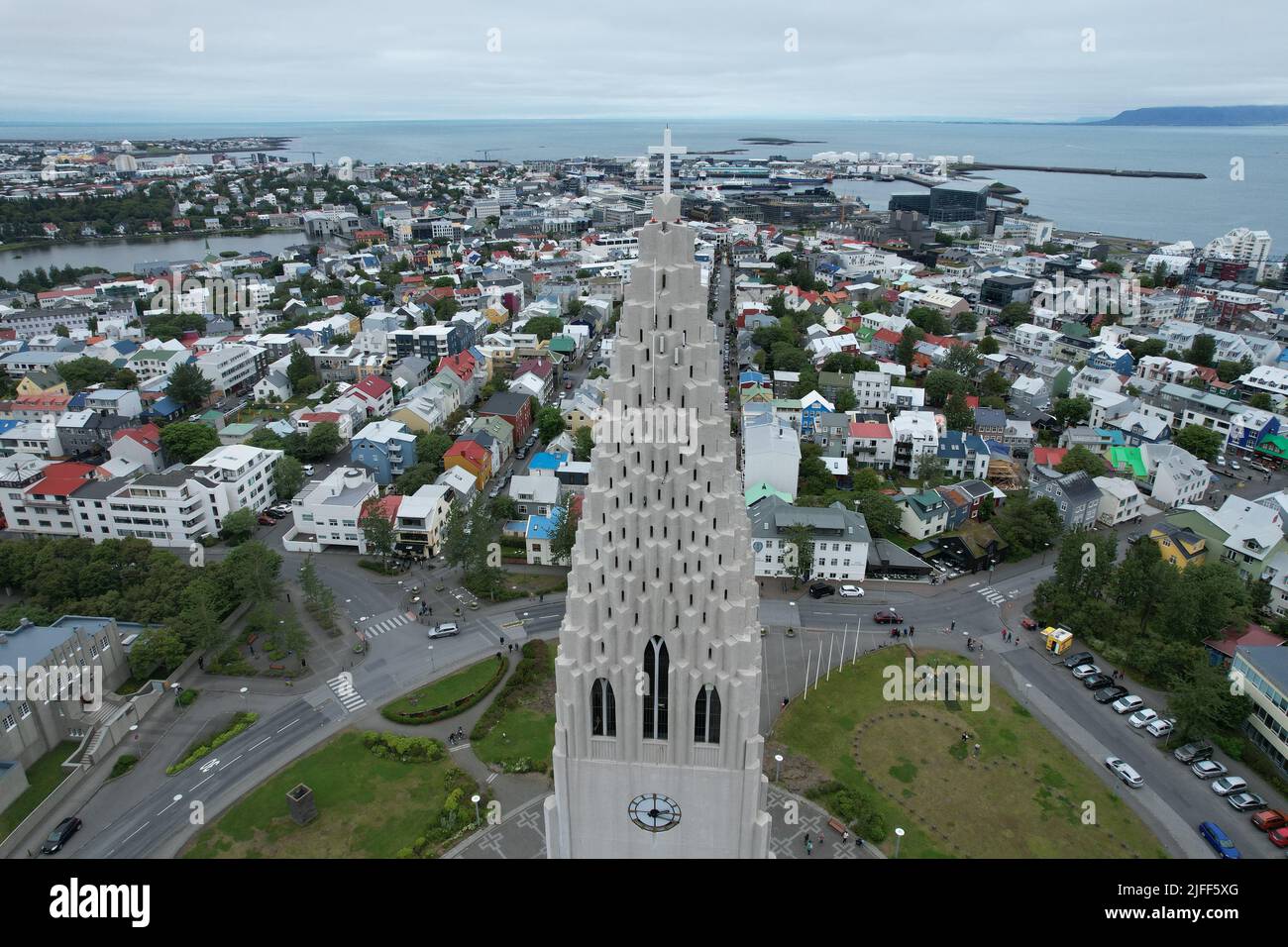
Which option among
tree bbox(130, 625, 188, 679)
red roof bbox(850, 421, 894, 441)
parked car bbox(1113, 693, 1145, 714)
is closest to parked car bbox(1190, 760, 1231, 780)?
parked car bbox(1113, 693, 1145, 714)

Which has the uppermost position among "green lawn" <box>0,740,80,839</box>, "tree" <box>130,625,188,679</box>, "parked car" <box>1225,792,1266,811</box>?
"tree" <box>130,625,188,679</box>

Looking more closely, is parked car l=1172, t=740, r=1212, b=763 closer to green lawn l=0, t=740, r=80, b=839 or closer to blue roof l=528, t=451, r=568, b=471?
blue roof l=528, t=451, r=568, b=471

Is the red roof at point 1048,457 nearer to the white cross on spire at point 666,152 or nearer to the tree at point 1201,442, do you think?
the tree at point 1201,442

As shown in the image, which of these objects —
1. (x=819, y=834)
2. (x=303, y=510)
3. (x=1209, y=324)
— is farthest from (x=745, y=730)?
(x=1209, y=324)

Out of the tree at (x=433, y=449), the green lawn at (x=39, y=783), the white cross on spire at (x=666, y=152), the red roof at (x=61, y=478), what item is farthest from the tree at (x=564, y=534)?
the red roof at (x=61, y=478)

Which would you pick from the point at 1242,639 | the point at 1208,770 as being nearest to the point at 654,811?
the point at 1208,770

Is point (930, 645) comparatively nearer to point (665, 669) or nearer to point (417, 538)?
point (665, 669)
